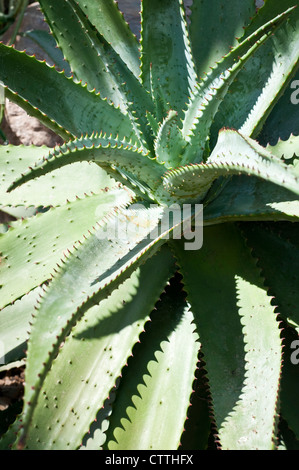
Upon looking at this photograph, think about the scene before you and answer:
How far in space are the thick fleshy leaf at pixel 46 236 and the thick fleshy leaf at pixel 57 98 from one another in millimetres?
170

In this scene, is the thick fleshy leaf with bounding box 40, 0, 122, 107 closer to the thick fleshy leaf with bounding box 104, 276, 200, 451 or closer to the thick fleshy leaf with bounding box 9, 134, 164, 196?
the thick fleshy leaf with bounding box 9, 134, 164, 196

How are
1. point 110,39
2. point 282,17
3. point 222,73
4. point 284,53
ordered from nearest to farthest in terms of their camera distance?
point 282,17 → point 222,73 → point 284,53 → point 110,39

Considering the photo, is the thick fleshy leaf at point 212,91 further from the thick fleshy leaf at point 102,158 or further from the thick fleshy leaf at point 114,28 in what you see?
the thick fleshy leaf at point 114,28

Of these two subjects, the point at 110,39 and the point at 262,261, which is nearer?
the point at 262,261

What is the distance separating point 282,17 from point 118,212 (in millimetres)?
510

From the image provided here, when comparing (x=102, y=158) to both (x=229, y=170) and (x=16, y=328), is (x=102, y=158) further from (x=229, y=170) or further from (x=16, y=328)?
(x=16, y=328)

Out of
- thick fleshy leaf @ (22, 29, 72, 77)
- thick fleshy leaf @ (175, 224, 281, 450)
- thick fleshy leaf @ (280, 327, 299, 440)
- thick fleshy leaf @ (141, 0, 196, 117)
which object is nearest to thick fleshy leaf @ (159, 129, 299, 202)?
thick fleshy leaf @ (175, 224, 281, 450)

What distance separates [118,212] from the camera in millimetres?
1205

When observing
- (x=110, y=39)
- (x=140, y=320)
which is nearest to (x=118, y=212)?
(x=140, y=320)

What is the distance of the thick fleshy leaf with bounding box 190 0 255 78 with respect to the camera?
143 centimetres

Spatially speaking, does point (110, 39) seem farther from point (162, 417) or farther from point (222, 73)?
point (162, 417)

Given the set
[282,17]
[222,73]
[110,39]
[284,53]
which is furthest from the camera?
[110,39]

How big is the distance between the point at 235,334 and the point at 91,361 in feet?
1.03

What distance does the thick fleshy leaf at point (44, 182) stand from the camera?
142 cm
